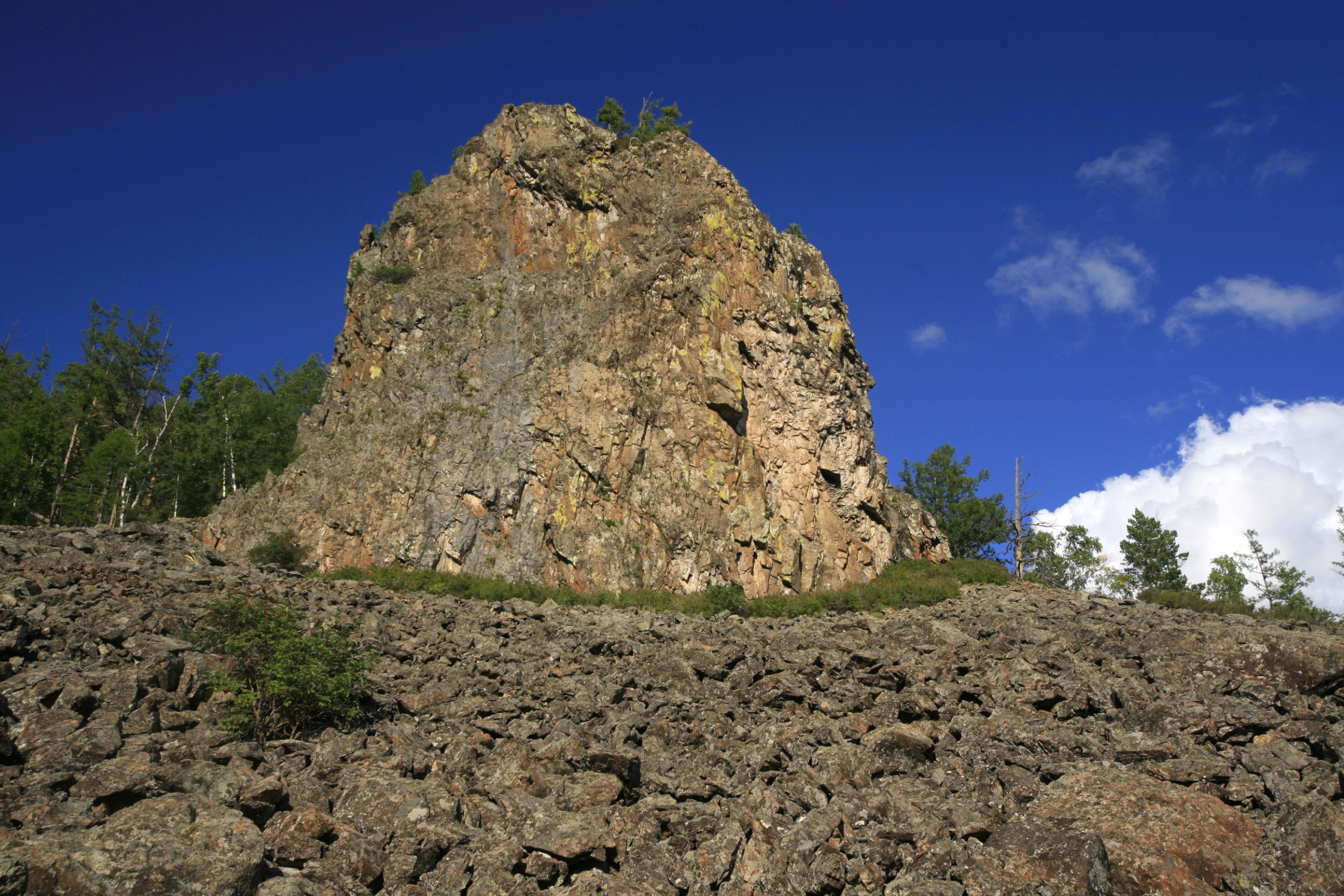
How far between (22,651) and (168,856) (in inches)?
292

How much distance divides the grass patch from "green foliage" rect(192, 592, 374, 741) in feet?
48.2

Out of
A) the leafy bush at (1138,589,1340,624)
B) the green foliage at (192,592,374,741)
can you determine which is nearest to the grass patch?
the leafy bush at (1138,589,1340,624)

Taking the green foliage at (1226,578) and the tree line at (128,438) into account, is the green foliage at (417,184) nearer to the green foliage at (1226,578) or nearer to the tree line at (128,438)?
the tree line at (128,438)

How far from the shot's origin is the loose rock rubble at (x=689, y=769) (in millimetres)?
6887

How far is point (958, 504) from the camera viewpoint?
5200 centimetres

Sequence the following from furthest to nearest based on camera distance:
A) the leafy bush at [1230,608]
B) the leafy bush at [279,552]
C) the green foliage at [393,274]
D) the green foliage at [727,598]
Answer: the green foliage at [393,274] → the leafy bush at [279,552] → the green foliage at [727,598] → the leafy bush at [1230,608]

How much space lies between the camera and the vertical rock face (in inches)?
1252

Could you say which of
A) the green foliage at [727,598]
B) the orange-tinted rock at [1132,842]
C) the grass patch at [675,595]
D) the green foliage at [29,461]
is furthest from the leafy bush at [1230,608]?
the green foliage at [29,461]

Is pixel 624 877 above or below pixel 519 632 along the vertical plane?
below

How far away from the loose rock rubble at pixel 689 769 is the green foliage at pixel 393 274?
25.2 m

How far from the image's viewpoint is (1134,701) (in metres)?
12.0

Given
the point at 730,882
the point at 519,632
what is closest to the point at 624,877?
the point at 730,882

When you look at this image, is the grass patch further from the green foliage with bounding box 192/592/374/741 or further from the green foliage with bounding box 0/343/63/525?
the green foliage with bounding box 0/343/63/525

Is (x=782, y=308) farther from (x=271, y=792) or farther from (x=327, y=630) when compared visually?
(x=271, y=792)
